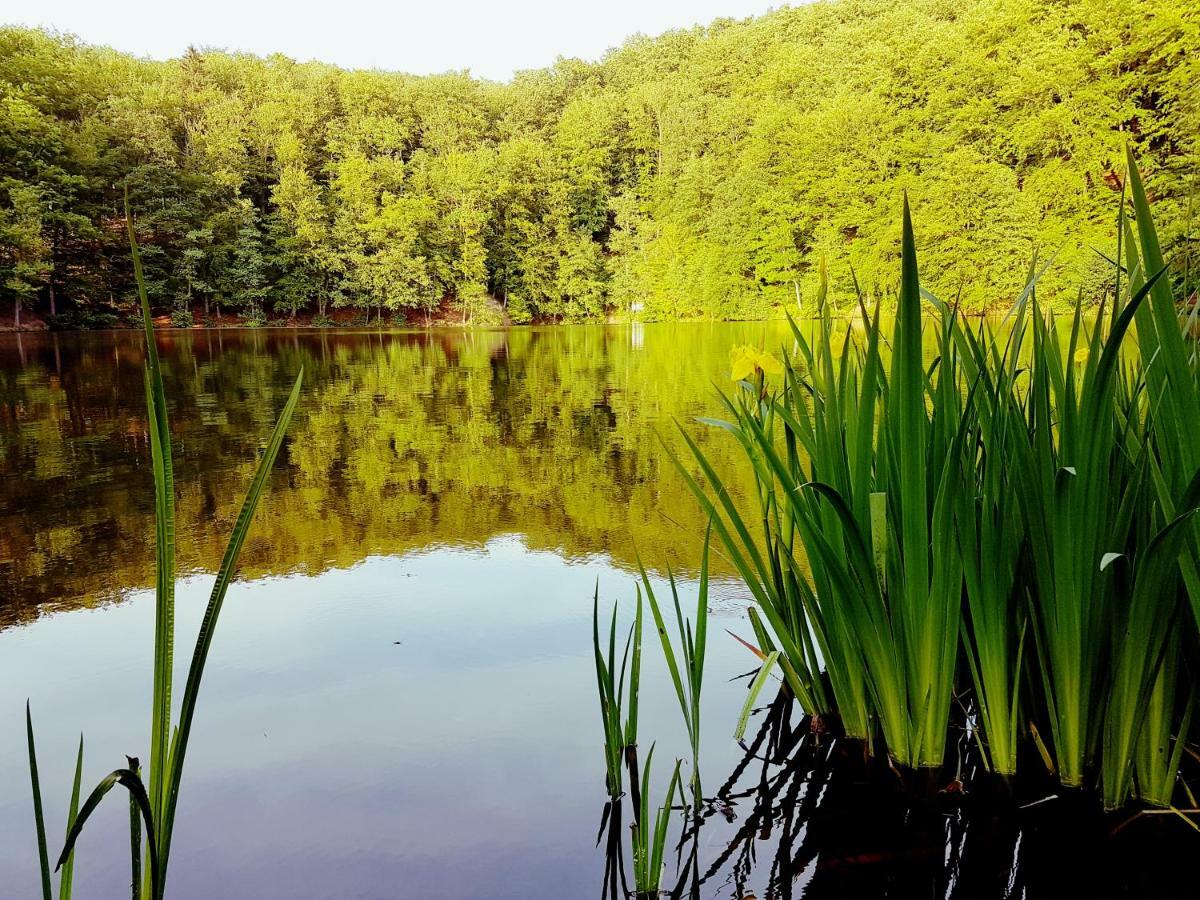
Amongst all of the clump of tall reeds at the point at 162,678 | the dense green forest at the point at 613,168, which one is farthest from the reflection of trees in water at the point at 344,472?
the dense green forest at the point at 613,168

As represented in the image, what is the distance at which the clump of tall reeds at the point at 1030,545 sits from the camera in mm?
961

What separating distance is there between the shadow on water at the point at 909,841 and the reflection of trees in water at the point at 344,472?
858mm

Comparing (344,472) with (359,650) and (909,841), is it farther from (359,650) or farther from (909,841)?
(909,841)

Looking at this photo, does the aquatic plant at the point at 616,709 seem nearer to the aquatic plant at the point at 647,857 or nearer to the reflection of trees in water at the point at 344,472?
the aquatic plant at the point at 647,857

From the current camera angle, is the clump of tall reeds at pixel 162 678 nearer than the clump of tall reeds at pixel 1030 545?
Yes

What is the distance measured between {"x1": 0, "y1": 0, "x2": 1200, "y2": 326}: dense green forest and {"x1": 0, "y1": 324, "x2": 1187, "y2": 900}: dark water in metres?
15.8

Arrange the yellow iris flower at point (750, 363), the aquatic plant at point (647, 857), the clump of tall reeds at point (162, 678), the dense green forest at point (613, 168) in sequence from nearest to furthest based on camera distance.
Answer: the clump of tall reeds at point (162, 678) → the aquatic plant at point (647, 857) → the yellow iris flower at point (750, 363) → the dense green forest at point (613, 168)

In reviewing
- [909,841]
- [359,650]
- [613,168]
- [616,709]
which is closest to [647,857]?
[616,709]

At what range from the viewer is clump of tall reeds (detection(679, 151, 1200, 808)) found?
961 mm

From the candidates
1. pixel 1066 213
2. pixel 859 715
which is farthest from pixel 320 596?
pixel 1066 213

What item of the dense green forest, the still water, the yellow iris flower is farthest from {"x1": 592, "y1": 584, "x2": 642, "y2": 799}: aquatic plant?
the dense green forest

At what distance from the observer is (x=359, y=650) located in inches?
76.0

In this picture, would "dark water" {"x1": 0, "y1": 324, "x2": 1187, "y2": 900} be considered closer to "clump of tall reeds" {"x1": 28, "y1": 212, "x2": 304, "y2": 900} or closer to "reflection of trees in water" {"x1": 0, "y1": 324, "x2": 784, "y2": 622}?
"reflection of trees in water" {"x1": 0, "y1": 324, "x2": 784, "y2": 622}

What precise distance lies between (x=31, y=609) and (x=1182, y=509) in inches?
107
